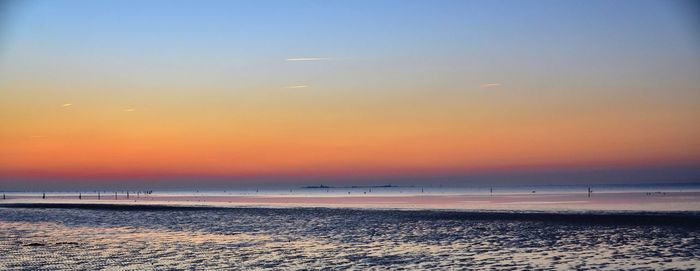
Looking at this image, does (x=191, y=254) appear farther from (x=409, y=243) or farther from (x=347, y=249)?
(x=409, y=243)

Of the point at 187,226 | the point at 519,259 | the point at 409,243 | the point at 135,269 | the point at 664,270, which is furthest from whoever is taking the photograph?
the point at 187,226

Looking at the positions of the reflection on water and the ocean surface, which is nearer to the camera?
the ocean surface

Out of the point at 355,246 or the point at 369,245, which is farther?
the point at 369,245

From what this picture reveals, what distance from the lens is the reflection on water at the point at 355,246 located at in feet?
91.1

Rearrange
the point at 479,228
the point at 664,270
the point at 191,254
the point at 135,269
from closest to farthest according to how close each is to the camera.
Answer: the point at 664,270
the point at 135,269
the point at 191,254
the point at 479,228

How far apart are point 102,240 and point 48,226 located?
53.9ft

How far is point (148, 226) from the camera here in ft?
171

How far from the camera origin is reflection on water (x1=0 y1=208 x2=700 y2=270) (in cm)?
2778

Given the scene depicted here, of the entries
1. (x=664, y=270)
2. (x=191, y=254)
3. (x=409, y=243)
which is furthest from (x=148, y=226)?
(x=664, y=270)

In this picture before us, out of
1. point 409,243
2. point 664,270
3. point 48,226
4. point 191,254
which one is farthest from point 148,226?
point 664,270

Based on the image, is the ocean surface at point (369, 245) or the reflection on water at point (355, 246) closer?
the ocean surface at point (369, 245)

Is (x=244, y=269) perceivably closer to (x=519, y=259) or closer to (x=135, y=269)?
(x=135, y=269)

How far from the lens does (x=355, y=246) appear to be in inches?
1375

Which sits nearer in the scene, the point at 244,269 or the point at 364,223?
the point at 244,269
